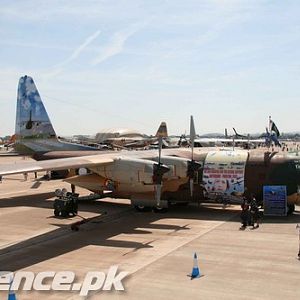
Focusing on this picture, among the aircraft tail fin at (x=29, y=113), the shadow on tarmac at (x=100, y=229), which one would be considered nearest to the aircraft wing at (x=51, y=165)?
the shadow on tarmac at (x=100, y=229)

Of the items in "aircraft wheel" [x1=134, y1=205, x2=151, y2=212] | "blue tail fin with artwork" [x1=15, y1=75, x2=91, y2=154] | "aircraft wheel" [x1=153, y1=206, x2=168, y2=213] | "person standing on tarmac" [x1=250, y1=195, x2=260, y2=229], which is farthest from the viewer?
"blue tail fin with artwork" [x1=15, y1=75, x2=91, y2=154]

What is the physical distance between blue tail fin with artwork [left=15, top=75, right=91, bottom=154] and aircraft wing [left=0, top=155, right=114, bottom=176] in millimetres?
9859

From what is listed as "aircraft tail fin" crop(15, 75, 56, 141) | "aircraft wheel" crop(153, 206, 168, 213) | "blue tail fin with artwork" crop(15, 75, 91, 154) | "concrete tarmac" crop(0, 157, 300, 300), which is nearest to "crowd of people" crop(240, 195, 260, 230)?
"concrete tarmac" crop(0, 157, 300, 300)

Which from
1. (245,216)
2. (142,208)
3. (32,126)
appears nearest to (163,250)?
(245,216)

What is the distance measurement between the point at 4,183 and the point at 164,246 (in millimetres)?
26542

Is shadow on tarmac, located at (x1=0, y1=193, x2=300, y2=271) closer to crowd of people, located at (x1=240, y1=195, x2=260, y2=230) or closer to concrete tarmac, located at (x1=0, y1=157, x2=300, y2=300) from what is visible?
concrete tarmac, located at (x1=0, y1=157, x2=300, y2=300)

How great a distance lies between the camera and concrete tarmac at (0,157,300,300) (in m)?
11.9

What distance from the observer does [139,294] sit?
11547mm

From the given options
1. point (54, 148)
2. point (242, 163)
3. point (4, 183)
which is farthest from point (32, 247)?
point (4, 183)

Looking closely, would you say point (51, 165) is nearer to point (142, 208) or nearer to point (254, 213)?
point (142, 208)

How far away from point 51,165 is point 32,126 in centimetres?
1331

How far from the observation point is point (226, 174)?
76.8ft

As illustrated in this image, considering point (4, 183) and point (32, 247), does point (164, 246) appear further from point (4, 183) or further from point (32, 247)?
point (4, 183)

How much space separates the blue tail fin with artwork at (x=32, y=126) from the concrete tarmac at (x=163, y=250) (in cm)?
651
